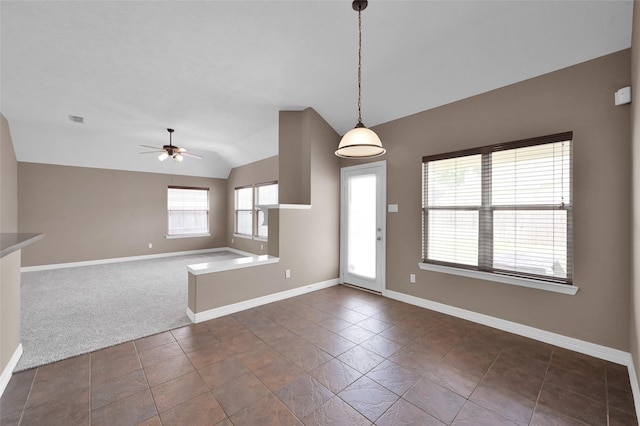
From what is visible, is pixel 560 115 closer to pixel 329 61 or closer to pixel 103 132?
pixel 329 61

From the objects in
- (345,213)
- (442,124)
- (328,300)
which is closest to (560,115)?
(442,124)

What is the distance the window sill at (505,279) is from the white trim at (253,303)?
5.74ft

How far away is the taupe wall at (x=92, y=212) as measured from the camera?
19.3 feet

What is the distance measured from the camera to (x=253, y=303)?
150 inches

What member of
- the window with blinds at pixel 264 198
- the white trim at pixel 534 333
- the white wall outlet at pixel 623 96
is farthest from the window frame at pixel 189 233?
the white wall outlet at pixel 623 96

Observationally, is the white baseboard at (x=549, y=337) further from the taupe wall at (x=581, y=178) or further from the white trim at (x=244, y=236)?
the white trim at (x=244, y=236)

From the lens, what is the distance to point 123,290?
4.57m

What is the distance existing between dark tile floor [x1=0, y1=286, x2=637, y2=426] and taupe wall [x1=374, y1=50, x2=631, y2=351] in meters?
0.34

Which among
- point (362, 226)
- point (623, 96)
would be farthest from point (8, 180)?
point (623, 96)

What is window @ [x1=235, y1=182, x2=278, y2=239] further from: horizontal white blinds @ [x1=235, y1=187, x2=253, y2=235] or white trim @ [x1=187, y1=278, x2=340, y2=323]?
→ white trim @ [x1=187, y1=278, x2=340, y2=323]

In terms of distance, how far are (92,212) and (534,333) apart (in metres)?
8.77

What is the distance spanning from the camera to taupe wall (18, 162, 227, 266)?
588cm

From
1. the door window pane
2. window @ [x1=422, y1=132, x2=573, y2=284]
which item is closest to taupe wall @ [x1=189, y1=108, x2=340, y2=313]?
the door window pane

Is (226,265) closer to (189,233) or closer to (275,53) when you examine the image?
(275,53)
